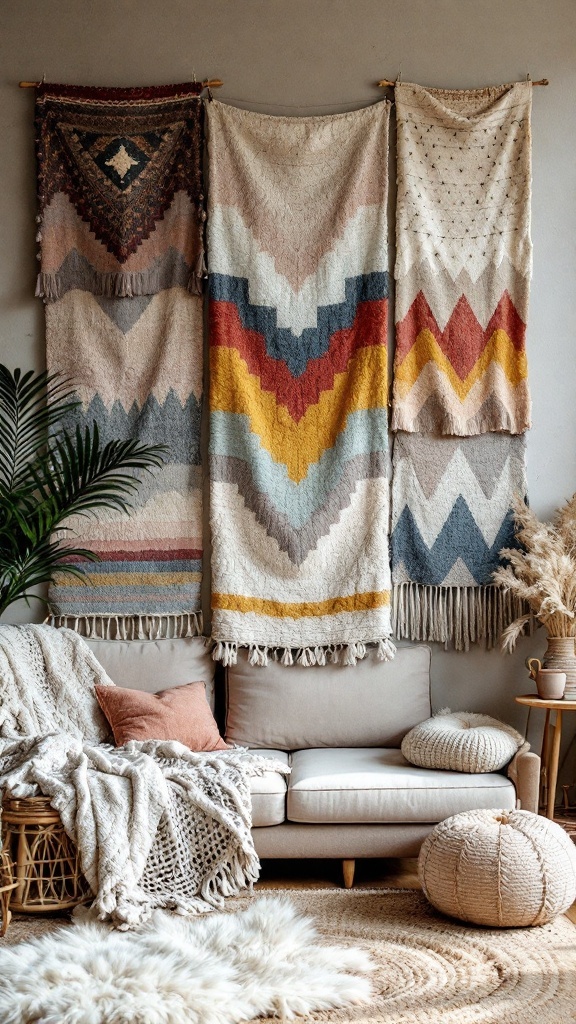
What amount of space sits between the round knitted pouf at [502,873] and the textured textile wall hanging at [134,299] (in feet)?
4.44

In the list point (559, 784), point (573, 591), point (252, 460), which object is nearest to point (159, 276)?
point (252, 460)

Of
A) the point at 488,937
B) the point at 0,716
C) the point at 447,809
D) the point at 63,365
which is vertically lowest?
the point at 488,937

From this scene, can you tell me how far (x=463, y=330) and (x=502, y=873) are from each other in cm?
191

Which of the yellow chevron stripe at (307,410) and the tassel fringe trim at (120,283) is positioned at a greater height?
the tassel fringe trim at (120,283)

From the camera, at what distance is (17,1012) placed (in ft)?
6.21

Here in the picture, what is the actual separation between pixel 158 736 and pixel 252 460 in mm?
1026

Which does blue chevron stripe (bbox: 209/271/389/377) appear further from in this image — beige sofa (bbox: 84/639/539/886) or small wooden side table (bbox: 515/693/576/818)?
small wooden side table (bbox: 515/693/576/818)

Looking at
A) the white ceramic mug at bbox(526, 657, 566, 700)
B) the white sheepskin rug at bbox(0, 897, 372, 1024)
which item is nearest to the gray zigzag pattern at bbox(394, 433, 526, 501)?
the white ceramic mug at bbox(526, 657, 566, 700)

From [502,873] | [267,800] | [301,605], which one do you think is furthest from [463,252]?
[502,873]

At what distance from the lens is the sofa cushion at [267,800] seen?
282 cm

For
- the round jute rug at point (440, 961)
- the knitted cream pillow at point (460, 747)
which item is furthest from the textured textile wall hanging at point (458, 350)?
the round jute rug at point (440, 961)

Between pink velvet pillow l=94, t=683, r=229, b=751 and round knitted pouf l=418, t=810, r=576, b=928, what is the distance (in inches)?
34.6

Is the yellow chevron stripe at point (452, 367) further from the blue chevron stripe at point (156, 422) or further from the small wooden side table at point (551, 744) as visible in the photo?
the small wooden side table at point (551, 744)

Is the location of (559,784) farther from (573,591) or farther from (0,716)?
(0,716)
